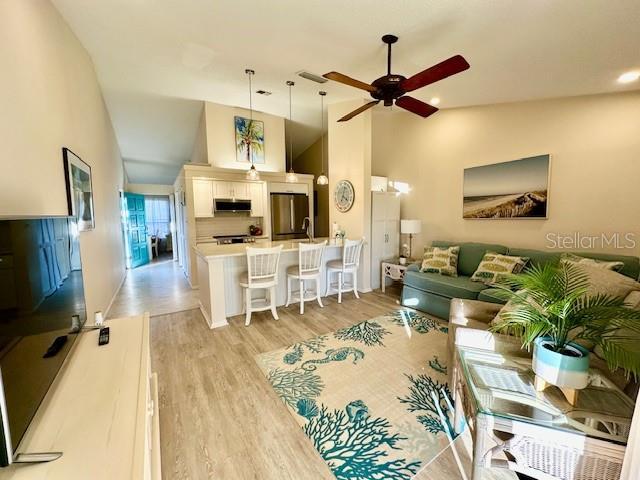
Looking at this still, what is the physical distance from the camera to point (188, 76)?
388 centimetres

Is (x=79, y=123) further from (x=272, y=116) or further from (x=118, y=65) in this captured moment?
(x=272, y=116)

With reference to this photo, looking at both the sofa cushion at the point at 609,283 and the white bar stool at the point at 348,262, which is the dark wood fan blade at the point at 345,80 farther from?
the sofa cushion at the point at 609,283

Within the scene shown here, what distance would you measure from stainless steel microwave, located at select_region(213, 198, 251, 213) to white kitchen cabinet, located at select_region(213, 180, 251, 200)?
0.09m

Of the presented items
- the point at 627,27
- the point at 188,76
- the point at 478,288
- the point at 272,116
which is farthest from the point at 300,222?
the point at 627,27

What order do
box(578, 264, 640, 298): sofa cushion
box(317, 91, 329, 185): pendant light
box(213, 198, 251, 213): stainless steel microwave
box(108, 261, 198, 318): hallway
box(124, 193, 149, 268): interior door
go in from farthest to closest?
1. box(124, 193, 149, 268): interior door
2. box(213, 198, 251, 213): stainless steel microwave
3. box(317, 91, 329, 185): pendant light
4. box(108, 261, 198, 318): hallway
5. box(578, 264, 640, 298): sofa cushion

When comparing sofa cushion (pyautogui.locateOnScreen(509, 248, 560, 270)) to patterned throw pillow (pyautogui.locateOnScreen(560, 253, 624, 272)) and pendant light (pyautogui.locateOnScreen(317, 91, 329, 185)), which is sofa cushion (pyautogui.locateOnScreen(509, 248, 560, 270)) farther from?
pendant light (pyautogui.locateOnScreen(317, 91, 329, 185))

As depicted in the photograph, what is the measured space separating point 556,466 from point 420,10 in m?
3.05

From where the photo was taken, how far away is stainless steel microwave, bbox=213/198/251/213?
5.30 metres

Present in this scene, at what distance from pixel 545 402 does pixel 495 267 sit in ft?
7.94

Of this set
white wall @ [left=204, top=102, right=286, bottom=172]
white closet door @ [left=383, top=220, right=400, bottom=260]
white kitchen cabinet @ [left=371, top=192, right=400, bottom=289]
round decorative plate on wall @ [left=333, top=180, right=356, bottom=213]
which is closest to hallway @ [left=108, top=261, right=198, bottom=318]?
white wall @ [left=204, top=102, right=286, bottom=172]

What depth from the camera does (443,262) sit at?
12.8 ft

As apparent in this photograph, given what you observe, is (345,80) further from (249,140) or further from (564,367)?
(249,140)

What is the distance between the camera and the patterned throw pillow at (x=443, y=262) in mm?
3826

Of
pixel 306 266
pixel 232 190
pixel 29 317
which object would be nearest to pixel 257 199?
pixel 232 190
